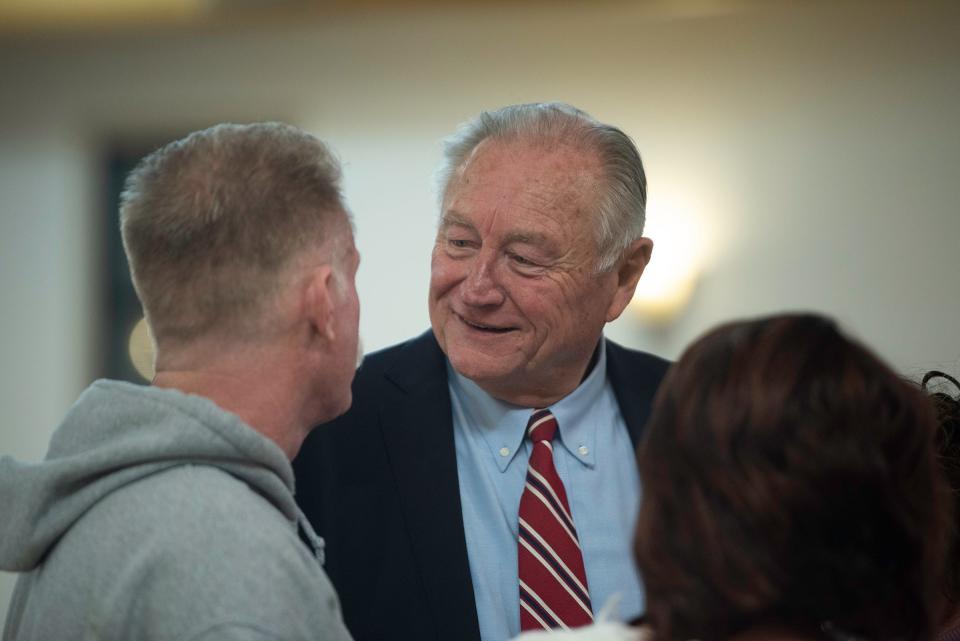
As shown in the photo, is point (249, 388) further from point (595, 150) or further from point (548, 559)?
point (595, 150)

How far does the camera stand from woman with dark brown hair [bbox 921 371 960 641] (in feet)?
5.40

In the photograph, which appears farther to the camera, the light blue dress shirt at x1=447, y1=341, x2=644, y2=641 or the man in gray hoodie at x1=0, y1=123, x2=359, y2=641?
the light blue dress shirt at x1=447, y1=341, x2=644, y2=641

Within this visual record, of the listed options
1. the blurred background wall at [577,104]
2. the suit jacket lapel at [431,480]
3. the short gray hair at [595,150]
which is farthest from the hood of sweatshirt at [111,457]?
the blurred background wall at [577,104]

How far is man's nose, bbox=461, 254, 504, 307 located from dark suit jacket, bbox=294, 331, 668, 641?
206 mm

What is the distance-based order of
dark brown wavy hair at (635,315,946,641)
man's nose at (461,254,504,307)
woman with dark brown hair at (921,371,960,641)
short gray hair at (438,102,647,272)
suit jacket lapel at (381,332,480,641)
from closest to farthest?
dark brown wavy hair at (635,315,946,641)
woman with dark brown hair at (921,371,960,641)
suit jacket lapel at (381,332,480,641)
man's nose at (461,254,504,307)
short gray hair at (438,102,647,272)

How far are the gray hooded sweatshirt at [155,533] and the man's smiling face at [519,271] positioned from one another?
90cm

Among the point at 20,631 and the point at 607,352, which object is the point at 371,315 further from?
the point at 20,631

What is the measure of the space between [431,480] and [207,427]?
0.90m

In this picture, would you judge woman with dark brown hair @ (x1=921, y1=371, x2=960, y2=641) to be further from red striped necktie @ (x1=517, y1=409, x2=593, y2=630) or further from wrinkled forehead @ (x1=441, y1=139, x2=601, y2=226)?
wrinkled forehead @ (x1=441, y1=139, x2=601, y2=226)

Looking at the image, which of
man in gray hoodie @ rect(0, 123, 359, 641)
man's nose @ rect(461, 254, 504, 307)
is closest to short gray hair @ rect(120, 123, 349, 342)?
man in gray hoodie @ rect(0, 123, 359, 641)

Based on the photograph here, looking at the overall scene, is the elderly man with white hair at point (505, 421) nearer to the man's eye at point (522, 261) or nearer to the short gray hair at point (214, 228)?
the man's eye at point (522, 261)

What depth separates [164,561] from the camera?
115 centimetres

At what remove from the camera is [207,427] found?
1248 millimetres

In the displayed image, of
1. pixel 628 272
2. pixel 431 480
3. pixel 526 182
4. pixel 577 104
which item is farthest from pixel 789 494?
pixel 577 104
